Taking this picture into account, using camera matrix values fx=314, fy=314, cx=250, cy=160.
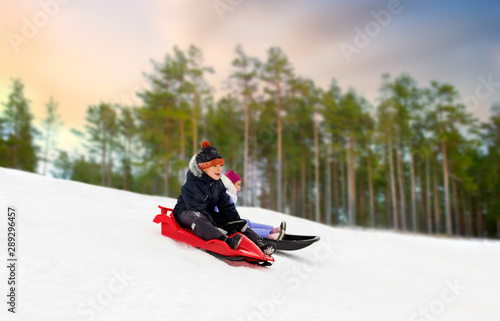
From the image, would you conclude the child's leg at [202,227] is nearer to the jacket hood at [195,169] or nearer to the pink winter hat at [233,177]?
the jacket hood at [195,169]

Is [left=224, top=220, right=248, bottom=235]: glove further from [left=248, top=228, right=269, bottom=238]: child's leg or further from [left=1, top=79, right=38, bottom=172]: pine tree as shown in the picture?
[left=1, top=79, right=38, bottom=172]: pine tree

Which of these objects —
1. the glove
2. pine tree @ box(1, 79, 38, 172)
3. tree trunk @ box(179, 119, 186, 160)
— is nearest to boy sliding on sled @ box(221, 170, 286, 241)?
the glove

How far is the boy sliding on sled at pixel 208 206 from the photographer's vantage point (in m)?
3.62

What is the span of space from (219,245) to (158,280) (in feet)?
3.14

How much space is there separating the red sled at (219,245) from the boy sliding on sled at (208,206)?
6 cm

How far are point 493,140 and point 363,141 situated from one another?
14.7m

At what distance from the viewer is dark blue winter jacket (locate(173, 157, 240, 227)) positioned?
3.80 m

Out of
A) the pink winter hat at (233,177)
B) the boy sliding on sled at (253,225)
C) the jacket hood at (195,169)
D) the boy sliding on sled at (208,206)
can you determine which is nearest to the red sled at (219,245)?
the boy sliding on sled at (208,206)

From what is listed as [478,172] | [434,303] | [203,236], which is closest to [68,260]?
[203,236]

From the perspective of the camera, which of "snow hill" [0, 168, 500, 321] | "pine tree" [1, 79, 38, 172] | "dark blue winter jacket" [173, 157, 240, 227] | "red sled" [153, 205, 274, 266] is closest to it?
"snow hill" [0, 168, 500, 321]

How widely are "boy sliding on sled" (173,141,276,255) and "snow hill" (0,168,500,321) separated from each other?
0.90 feet

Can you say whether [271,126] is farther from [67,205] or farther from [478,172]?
[478,172]

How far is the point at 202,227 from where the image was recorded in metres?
3.60

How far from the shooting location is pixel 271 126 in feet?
84.8
